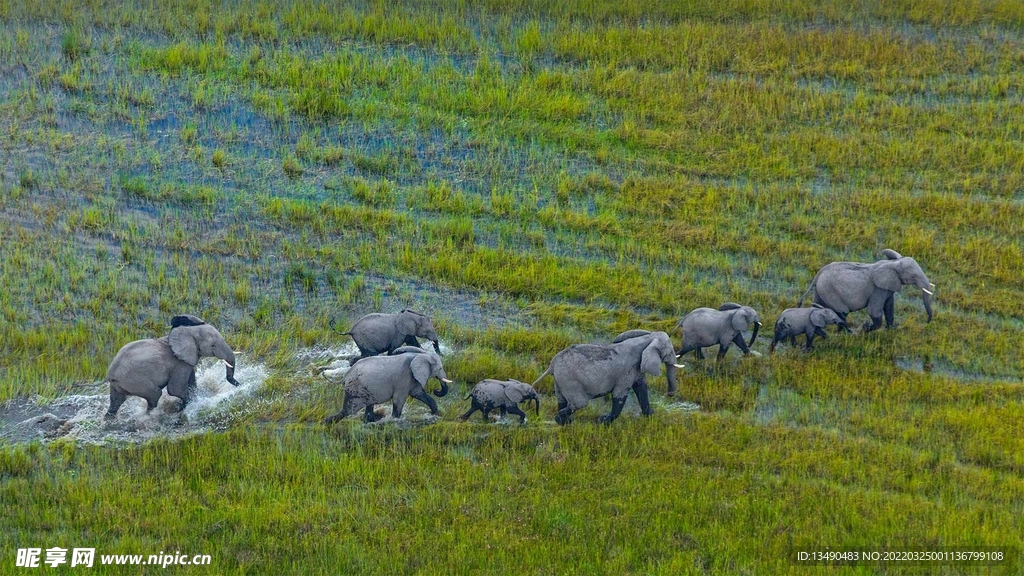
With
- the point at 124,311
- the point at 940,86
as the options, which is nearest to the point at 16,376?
the point at 124,311

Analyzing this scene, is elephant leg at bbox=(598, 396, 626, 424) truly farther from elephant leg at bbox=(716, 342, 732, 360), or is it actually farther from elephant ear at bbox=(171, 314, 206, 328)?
elephant ear at bbox=(171, 314, 206, 328)

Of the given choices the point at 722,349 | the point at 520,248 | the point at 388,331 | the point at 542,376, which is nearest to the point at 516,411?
the point at 542,376

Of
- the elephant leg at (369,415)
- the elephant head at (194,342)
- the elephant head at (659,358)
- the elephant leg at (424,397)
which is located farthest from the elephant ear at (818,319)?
the elephant head at (194,342)

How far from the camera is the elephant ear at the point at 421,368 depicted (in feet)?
54.4

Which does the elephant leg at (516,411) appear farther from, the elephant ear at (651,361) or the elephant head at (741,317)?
the elephant head at (741,317)

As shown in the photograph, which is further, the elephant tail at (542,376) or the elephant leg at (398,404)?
the elephant tail at (542,376)

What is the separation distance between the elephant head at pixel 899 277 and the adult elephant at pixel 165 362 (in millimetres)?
9577

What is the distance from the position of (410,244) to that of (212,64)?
807 cm

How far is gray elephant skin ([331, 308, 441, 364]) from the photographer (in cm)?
1808

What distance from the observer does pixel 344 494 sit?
15062 mm

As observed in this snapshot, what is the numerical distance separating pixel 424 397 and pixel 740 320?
4793 mm

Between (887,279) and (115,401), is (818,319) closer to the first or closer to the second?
(887,279)

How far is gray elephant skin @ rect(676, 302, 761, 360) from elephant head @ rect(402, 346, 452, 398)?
3.72 meters

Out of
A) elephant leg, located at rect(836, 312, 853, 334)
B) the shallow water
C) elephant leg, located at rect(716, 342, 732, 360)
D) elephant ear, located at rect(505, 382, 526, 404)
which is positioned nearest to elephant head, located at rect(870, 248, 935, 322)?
elephant leg, located at rect(836, 312, 853, 334)
